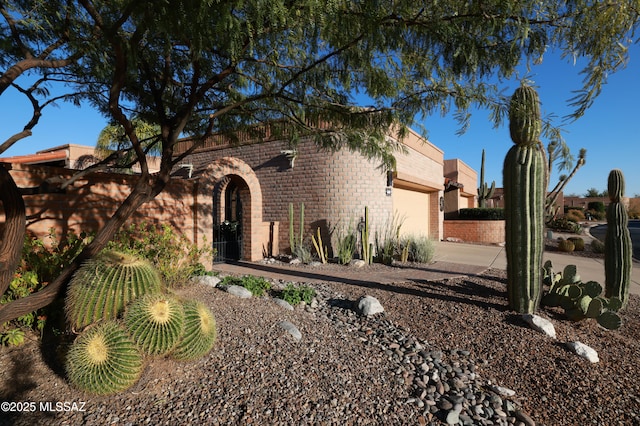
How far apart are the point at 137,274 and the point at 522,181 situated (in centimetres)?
484

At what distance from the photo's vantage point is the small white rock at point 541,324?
4.38 metres

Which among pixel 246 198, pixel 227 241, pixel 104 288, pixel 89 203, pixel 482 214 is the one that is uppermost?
pixel 246 198

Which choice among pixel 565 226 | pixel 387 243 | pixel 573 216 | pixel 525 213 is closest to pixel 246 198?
pixel 387 243

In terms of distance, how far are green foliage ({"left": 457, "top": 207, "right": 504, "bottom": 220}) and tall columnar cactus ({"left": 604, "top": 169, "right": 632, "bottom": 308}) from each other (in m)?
10.2

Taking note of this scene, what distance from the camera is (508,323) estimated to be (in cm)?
468

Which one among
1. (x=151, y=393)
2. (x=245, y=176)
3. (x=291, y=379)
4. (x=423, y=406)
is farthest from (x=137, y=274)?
(x=245, y=176)

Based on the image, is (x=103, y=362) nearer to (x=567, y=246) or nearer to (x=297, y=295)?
(x=297, y=295)

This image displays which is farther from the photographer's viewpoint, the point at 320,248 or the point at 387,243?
the point at 387,243

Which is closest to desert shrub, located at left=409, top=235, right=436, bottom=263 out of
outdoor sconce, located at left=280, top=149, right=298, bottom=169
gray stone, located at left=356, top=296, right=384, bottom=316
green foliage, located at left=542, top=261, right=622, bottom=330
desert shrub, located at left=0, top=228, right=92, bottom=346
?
green foliage, located at left=542, top=261, right=622, bottom=330

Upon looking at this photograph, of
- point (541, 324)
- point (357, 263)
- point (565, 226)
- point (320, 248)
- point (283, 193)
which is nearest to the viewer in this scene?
point (541, 324)

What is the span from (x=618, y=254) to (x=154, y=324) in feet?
22.7

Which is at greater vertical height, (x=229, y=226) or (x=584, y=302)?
(x=229, y=226)

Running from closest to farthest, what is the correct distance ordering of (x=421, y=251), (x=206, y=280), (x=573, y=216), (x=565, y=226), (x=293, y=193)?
(x=206, y=280), (x=421, y=251), (x=293, y=193), (x=565, y=226), (x=573, y=216)

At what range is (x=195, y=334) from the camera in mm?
3119
